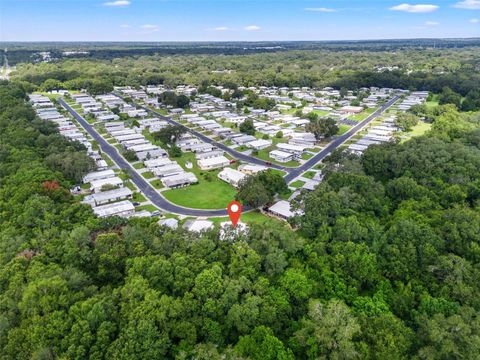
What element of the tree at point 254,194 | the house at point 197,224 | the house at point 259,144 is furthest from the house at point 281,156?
the house at point 197,224

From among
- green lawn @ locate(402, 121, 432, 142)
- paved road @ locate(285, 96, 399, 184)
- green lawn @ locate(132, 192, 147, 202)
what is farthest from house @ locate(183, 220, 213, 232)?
green lawn @ locate(402, 121, 432, 142)

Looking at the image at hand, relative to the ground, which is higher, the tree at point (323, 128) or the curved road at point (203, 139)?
the tree at point (323, 128)

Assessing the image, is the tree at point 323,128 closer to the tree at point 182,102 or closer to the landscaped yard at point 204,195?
the landscaped yard at point 204,195

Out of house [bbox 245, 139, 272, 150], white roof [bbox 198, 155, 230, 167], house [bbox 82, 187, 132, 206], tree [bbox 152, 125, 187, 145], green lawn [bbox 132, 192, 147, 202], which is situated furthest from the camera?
house [bbox 245, 139, 272, 150]

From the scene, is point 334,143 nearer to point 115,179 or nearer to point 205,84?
point 115,179

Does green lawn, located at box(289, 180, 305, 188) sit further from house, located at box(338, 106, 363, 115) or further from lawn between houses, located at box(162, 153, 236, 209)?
house, located at box(338, 106, 363, 115)

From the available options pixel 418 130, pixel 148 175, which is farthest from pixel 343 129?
pixel 148 175

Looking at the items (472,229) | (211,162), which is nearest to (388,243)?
(472,229)

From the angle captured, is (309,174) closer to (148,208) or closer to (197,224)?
(197,224)
